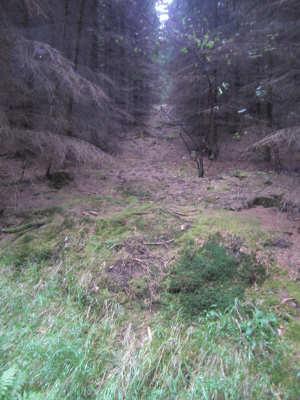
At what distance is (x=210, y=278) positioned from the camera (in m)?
3.89

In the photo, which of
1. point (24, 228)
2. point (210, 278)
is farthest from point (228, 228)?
point (24, 228)

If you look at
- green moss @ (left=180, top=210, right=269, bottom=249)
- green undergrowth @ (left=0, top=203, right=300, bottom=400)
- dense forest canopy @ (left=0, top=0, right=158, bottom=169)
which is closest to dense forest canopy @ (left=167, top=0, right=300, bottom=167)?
dense forest canopy @ (left=0, top=0, right=158, bottom=169)

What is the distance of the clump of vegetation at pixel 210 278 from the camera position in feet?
11.7

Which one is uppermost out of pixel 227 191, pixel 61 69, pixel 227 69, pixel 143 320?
pixel 227 69

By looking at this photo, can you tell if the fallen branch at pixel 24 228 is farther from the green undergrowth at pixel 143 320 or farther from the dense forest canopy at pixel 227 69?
the dense forest canopy at pixel 227 69

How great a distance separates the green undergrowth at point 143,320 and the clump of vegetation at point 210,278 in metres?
0.01

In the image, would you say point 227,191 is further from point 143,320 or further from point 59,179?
point 59,179

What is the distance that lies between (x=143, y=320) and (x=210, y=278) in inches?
39.8

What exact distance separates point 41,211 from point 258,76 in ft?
29.3

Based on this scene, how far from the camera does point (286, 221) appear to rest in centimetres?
512

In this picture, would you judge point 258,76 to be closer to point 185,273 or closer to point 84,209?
point 84,209

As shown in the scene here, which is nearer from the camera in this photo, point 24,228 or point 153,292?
point 153,292

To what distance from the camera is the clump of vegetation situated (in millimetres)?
3580

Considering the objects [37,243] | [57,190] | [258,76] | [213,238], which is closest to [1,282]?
[37,243]
